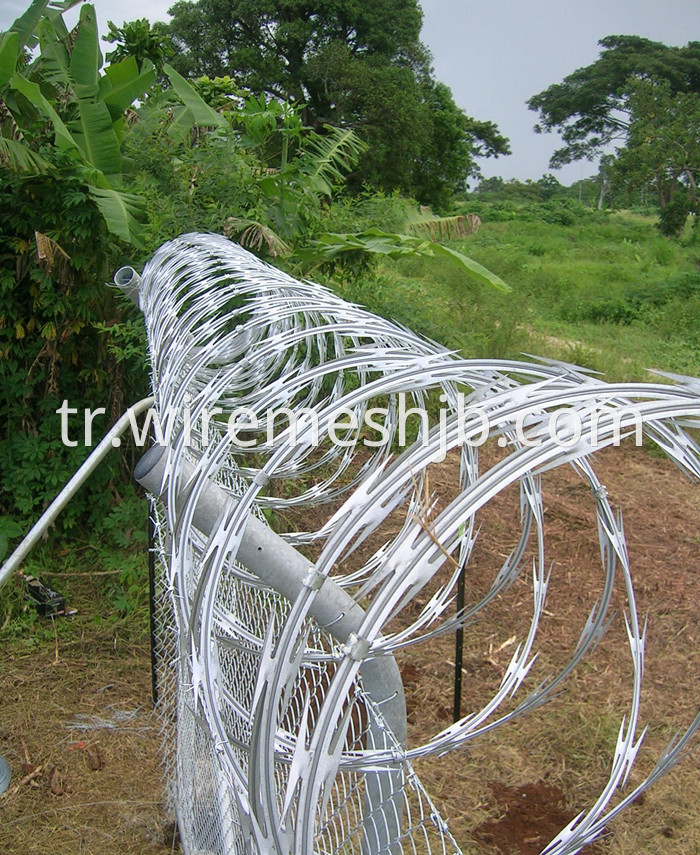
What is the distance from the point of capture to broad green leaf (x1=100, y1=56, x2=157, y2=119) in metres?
5.07

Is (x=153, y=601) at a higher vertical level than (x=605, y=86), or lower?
lower

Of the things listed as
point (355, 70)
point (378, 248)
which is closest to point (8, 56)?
point (378, 248)

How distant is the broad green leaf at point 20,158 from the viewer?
4371mm

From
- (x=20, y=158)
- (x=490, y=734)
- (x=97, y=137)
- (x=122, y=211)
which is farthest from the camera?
(x=97, y=137)

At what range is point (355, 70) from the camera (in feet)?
73.0

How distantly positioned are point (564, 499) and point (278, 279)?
3833mm

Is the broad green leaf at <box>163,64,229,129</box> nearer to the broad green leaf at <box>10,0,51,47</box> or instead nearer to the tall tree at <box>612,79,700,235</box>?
the broad green leaf at <box>10,0,51,47</box>

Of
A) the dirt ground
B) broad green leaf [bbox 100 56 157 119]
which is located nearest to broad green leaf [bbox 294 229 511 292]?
broad green leaf [bbox 100 56 157 119]

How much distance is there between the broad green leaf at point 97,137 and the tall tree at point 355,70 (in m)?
16.4

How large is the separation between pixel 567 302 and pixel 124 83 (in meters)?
8.78

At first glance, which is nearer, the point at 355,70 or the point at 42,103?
the point at 42,103

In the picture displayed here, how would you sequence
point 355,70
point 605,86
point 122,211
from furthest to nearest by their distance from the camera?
point 605,86 → point 355,70 → point 122,211

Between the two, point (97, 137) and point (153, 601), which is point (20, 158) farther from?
point (153, 601)

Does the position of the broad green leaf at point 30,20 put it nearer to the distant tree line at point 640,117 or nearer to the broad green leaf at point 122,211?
the broad green leaf at point 122,211
